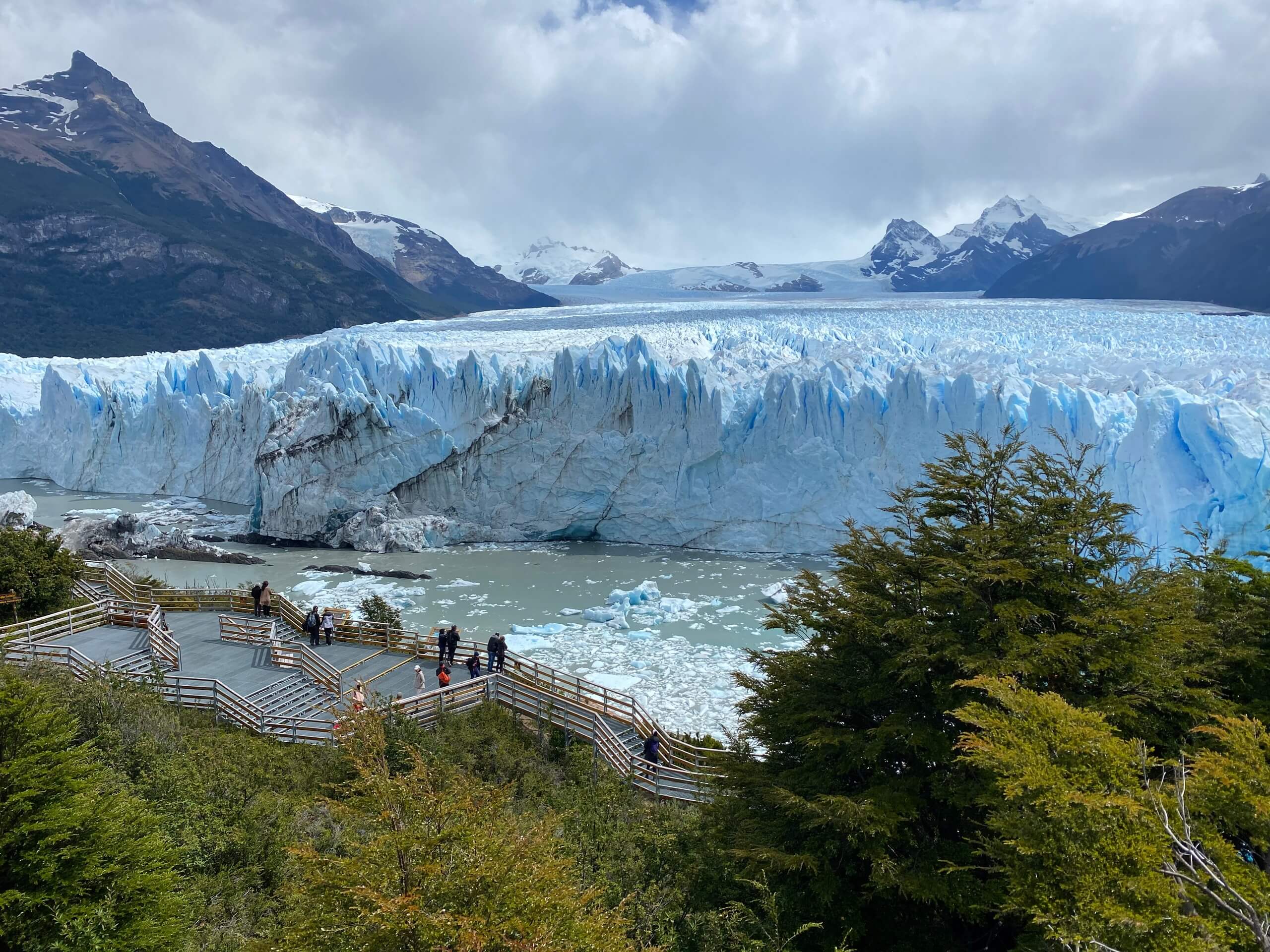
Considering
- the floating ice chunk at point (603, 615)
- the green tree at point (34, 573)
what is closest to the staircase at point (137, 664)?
the green tree at point (34, 573)

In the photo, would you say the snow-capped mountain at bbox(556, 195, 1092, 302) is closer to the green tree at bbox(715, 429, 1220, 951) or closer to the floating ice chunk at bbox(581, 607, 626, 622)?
the floating ice chunk at bbox(581, 607, 626, 622)

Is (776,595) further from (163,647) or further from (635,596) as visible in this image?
(163,647)

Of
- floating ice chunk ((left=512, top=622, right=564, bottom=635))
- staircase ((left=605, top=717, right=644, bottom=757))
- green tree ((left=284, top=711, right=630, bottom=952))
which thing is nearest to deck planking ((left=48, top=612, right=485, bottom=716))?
staircase ((left=605, top=717, right=644, bottom=757))

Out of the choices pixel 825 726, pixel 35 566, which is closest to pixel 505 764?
pixel 825 726

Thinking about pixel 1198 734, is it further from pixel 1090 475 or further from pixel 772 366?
pixel 772 366

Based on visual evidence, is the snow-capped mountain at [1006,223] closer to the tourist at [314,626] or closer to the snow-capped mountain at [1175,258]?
the snow-capped mountain at [1175,258]

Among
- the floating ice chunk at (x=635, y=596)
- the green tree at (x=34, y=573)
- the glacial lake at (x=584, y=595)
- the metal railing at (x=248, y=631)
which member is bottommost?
the glacial lake at (x=584, y=595)
